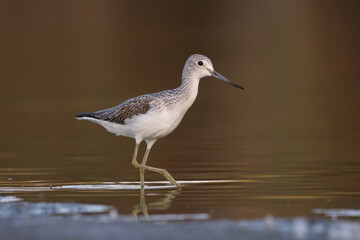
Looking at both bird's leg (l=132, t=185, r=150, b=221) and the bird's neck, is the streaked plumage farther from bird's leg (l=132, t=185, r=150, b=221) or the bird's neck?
bird's leg (l=132, t=185, r=150, b=221)

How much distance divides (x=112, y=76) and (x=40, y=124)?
11.0m

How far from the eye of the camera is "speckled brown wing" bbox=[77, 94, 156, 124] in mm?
12216

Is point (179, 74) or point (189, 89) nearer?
point (189, 89)

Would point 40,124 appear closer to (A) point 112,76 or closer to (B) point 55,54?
(A) point 112,76

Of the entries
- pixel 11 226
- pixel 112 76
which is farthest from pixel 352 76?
pixel 11 226

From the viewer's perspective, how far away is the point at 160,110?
39.4 ft

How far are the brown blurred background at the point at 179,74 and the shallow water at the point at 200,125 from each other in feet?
0.18

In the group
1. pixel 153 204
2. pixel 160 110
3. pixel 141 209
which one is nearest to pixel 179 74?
pixel 160 110

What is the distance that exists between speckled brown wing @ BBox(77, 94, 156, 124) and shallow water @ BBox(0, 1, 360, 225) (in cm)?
76

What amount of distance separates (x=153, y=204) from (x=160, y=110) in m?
2.00

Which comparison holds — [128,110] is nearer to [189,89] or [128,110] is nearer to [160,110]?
[160,110]

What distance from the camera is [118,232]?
26.8 feet

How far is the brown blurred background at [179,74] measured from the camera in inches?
659

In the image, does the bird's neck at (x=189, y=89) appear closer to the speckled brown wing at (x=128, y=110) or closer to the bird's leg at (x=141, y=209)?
the speckled brown wing at (x=128, y=110)
